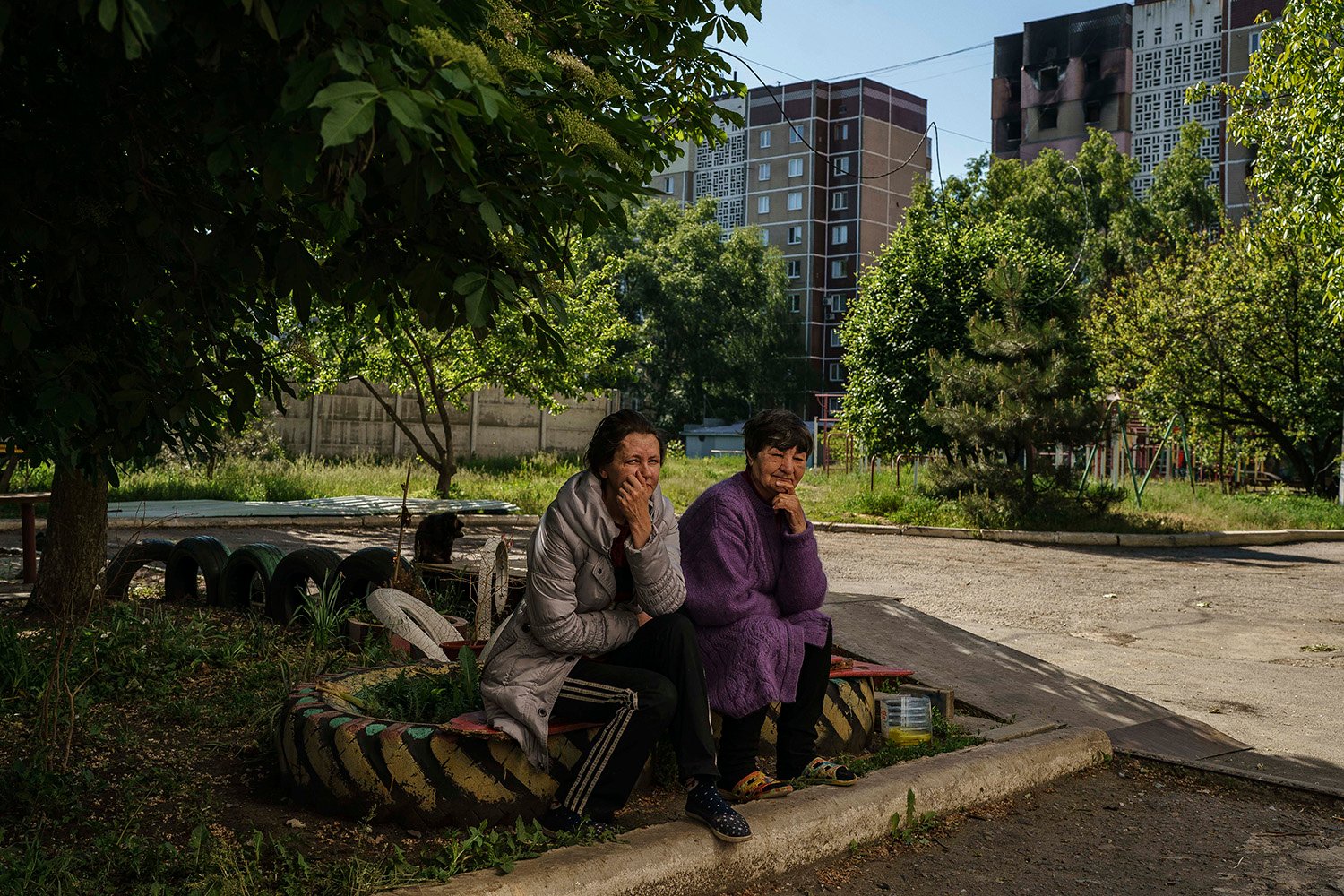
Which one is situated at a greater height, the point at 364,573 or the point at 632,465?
the point at 632,465

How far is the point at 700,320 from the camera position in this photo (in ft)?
202

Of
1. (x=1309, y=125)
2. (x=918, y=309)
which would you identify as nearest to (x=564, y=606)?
(x=1309, y=125)

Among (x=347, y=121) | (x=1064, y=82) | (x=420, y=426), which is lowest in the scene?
(x=420, y=426)

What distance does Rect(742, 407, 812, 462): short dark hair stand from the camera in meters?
4.64

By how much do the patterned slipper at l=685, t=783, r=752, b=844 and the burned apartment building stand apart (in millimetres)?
65693

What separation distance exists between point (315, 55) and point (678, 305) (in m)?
58.6

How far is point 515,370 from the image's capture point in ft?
68.1

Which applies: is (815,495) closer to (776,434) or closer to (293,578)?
(293,578)

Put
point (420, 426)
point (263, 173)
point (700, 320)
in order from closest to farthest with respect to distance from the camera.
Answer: point (263, 173)
point (420, 426)
point (700, 320)

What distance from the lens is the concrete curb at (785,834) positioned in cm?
346

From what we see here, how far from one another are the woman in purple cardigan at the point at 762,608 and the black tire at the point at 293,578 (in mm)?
3367

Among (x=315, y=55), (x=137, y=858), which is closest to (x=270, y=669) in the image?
(x=137, y=858)

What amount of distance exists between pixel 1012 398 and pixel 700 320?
43.9 meters

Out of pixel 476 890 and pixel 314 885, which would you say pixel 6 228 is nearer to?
pixel 314 885
